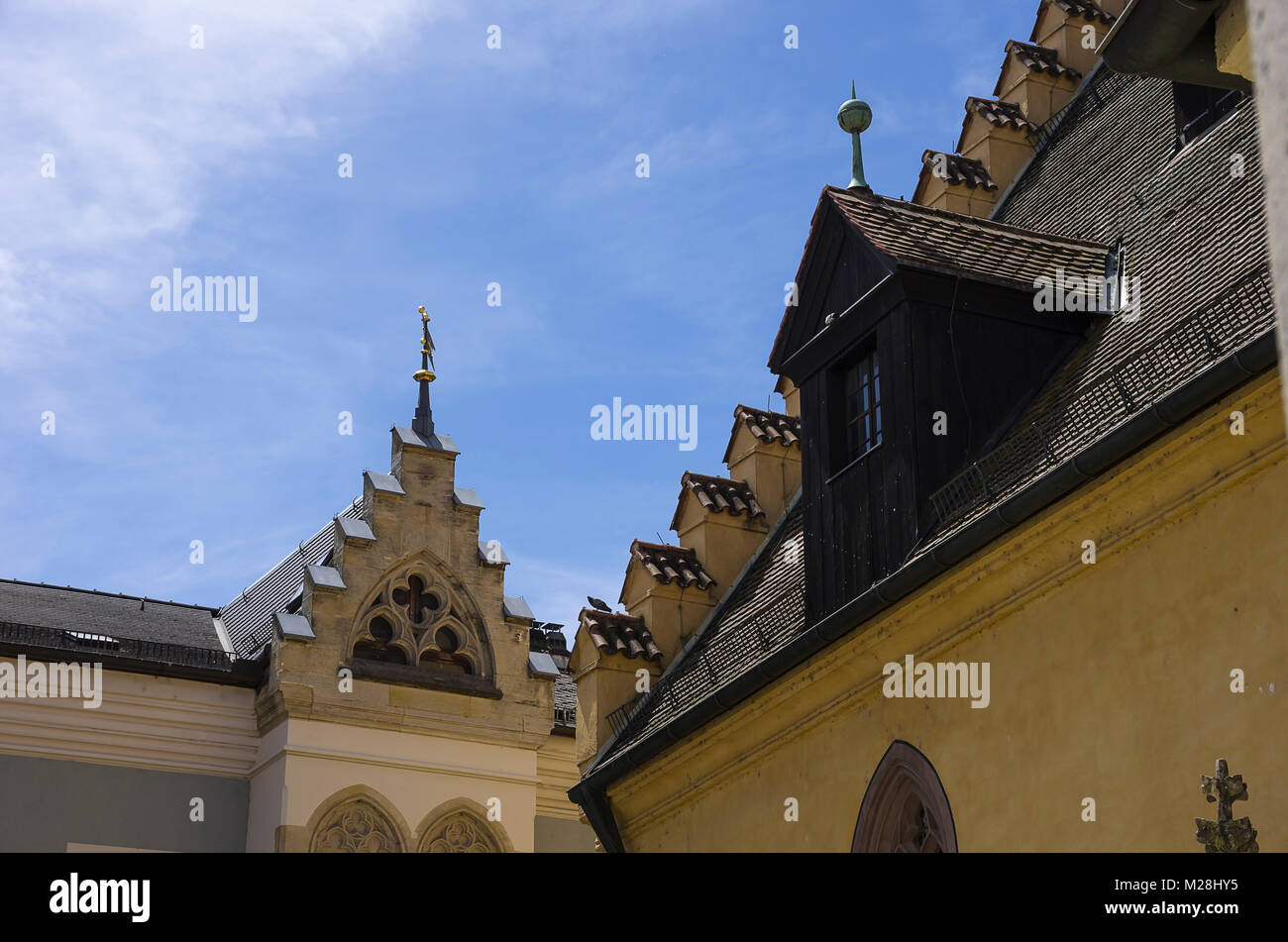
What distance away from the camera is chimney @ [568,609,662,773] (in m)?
16.7

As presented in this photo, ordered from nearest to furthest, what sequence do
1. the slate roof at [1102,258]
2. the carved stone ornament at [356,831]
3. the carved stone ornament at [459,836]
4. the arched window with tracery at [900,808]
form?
the slate roof at [1102,258] < the arched window with tracery at [900,808] < the carved stone ornament at [356,831] < the carved stone ornament at [459,836]

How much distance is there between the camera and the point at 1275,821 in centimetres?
881

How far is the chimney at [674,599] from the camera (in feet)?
56.2

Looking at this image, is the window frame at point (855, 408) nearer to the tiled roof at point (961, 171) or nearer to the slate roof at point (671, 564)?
the slate roof at point (671, 564)

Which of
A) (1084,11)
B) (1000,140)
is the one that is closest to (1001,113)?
(1000,140)

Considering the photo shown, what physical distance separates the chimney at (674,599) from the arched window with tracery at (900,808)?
481 centimetres

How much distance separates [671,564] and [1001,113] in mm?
6009

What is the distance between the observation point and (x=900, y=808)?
12.4 m

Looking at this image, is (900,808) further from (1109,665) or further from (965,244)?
(965,244)

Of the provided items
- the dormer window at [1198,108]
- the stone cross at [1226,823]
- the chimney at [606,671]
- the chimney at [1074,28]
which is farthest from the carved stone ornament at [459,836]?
the stone cross at [1226,823]

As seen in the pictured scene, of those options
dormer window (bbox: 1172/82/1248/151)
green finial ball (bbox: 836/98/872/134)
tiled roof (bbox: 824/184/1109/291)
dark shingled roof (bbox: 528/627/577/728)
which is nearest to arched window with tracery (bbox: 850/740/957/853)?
tiled roof (bbox: 824/184/1109/291)

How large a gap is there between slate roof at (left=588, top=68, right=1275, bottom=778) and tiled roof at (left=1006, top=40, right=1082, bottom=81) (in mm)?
424
